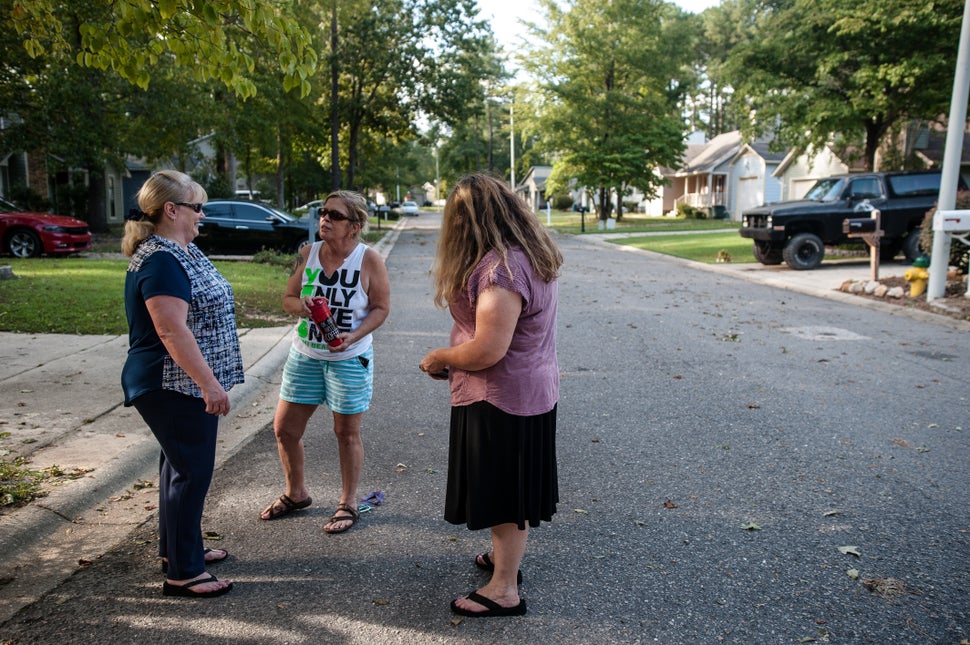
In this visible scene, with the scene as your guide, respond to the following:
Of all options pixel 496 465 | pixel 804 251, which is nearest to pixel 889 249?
pixel 804 251

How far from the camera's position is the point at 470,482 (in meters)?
3.03

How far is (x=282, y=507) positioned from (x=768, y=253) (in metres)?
16.4

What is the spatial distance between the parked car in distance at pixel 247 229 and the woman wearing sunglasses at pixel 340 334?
1575 centimetres

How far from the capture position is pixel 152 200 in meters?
3.14

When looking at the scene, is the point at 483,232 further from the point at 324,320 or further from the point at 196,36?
the point at 196,36

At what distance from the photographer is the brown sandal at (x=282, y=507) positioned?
4.10 m

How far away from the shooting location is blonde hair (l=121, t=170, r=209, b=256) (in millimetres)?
3115

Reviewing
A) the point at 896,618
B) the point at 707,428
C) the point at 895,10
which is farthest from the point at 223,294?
the point at 895,10

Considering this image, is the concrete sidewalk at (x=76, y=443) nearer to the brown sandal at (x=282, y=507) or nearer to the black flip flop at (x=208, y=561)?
the black flip flop at (x=208, y=561)

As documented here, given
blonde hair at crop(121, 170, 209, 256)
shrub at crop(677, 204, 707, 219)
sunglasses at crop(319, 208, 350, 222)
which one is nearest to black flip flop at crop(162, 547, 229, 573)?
blonde hair at crop(121, 170, 209, 256)

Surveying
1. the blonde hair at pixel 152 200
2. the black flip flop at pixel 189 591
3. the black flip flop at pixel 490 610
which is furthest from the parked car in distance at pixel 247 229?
the black flip flop at pixel 490 610

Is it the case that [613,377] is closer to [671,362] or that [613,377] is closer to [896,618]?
[671,362]

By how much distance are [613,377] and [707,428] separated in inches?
68.3

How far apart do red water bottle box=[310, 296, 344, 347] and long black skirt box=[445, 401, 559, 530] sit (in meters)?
0.91
